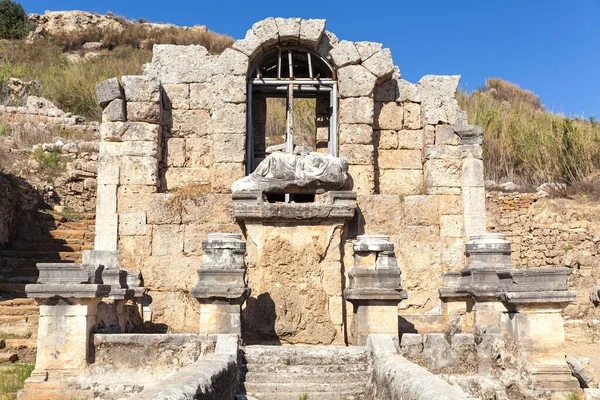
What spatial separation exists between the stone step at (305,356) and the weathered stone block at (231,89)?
4.89 meters

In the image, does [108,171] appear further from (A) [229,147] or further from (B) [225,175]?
(A) [229,147]

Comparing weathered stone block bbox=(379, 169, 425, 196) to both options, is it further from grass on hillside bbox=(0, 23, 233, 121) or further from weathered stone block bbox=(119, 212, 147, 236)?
grass on hillside bbox=(0, 23, 233, 121)

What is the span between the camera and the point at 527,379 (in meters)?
7.09

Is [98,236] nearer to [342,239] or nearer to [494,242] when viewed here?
[342,239]

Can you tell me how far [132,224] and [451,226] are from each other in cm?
522

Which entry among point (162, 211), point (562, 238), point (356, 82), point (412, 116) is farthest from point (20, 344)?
point (562, 238)

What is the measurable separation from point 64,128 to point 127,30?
60.0 feet

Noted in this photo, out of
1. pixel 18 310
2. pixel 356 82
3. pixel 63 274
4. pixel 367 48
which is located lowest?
pixel 18 310

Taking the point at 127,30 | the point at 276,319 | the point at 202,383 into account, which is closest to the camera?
the point at 202,383

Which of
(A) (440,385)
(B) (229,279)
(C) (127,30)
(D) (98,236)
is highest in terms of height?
(C) (127,30)

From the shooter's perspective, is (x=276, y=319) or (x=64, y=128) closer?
(x=276, y=319)

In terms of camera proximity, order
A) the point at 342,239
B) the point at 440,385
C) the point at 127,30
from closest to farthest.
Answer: the point at 440,385
the point at 342,239
the point at 127,30

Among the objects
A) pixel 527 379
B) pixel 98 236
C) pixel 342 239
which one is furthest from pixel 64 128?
pixel 527 379

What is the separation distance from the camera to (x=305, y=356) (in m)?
Answer: 7.45
